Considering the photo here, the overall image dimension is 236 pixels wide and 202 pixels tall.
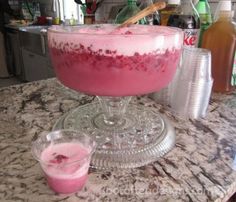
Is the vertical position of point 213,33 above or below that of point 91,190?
above

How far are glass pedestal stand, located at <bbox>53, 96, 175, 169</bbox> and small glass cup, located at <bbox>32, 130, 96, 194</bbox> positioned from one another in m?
0.04

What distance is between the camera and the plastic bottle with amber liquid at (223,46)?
673 mm

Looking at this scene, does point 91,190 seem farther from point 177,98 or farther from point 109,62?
point 177,98

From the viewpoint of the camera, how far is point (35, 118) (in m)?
0.58

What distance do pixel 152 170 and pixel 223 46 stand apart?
0.45m

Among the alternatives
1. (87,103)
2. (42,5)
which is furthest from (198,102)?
(42,5)

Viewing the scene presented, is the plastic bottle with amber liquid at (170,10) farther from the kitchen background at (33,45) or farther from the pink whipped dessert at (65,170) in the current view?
the kitchen background at (33,45)

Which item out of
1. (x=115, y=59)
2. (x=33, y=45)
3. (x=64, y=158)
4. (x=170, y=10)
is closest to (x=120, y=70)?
(x=115, y=59)

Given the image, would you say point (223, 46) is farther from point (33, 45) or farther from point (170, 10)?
point (33, 45)

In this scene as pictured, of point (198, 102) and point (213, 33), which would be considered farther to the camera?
point (213, 33)

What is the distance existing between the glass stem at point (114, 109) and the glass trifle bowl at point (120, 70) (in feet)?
0.11

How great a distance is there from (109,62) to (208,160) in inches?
9.3

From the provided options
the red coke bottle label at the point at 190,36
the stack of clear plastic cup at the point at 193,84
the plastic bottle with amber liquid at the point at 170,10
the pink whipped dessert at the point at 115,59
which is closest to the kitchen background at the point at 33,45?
the plastic bottle with amber liquid at the point at 170,10

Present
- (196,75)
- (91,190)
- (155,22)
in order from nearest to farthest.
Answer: (91,190) < (196,75) < (155,22)
